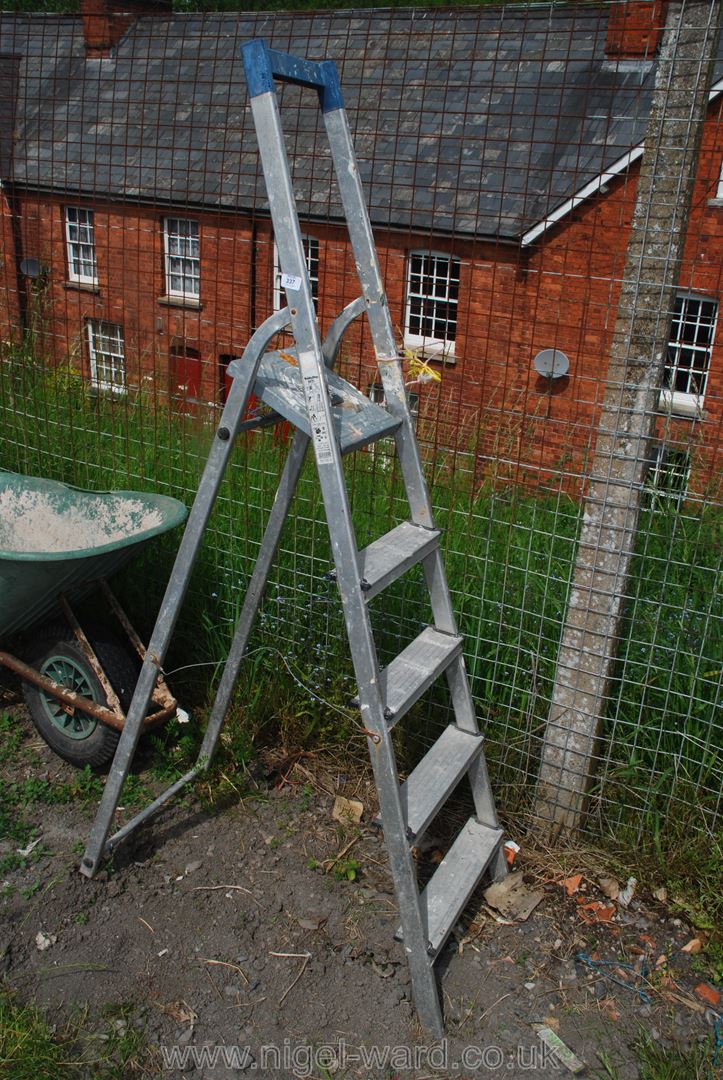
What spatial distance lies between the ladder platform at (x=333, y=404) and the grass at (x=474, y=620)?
671 millimetres

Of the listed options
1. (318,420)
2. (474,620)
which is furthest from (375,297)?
(474,620)

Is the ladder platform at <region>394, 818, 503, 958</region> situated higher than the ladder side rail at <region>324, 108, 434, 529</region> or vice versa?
the ladder side rail at <region>324, 108, 434, 529</region>

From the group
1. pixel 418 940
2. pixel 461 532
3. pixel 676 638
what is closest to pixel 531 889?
pixel 418 940

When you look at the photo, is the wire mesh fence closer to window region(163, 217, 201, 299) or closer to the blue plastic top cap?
window region(163, 217, 201, 299)

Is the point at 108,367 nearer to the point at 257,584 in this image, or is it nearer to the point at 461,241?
the point at 461,241

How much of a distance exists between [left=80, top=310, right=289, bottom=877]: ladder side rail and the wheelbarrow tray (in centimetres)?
46

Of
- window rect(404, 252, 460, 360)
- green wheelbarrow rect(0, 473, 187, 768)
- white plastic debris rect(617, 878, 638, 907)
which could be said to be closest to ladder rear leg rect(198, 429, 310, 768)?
green wheelbarrow rect(0, 473, 187, 768)

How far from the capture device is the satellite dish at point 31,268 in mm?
4778

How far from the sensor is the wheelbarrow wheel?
3539 millimetres

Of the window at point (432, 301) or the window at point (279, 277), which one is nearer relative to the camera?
the window at point (279, 277)

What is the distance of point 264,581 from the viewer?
3.23 m

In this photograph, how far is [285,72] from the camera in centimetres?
247

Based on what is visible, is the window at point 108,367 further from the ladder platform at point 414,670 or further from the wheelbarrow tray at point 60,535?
the ladder platform at point 414,670

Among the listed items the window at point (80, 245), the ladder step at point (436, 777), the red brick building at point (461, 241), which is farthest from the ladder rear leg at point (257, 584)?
the window at point (80, 245)
